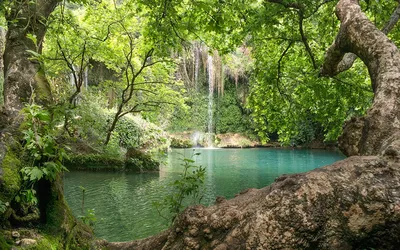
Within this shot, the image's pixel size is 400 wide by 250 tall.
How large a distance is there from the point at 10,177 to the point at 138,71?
20.4 feet

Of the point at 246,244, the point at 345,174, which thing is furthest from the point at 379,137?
the point at 246,244

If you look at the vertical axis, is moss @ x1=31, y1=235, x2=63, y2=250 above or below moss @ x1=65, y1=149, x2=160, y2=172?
above

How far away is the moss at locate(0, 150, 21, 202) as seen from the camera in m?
2.03

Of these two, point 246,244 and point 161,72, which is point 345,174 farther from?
point 161,72

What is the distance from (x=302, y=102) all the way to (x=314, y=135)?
22.3 meters

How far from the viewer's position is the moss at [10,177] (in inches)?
79.7

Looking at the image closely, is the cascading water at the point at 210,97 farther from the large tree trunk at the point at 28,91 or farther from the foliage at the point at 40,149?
the foliage at the point at 40,149

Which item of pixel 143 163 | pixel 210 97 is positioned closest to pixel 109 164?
pixel 143 163

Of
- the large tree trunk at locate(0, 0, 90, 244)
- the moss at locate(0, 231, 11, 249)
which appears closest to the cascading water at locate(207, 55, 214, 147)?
the large tree trunk at locate(0, 0, 90, 244)

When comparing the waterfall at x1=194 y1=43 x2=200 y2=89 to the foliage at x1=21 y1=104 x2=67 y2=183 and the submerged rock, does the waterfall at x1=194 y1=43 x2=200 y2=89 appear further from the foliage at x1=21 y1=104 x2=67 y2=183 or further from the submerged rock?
the submerged rock

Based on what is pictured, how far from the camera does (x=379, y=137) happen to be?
2127mm

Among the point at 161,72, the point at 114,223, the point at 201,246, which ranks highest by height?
the point at 161,72

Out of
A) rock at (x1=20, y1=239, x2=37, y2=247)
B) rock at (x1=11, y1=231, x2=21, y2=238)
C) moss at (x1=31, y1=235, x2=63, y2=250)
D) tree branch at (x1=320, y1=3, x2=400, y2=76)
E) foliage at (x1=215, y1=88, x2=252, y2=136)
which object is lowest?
moss at (x1=31, y1=235, x2=63, y2=250)

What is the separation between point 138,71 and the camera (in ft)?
26.4
